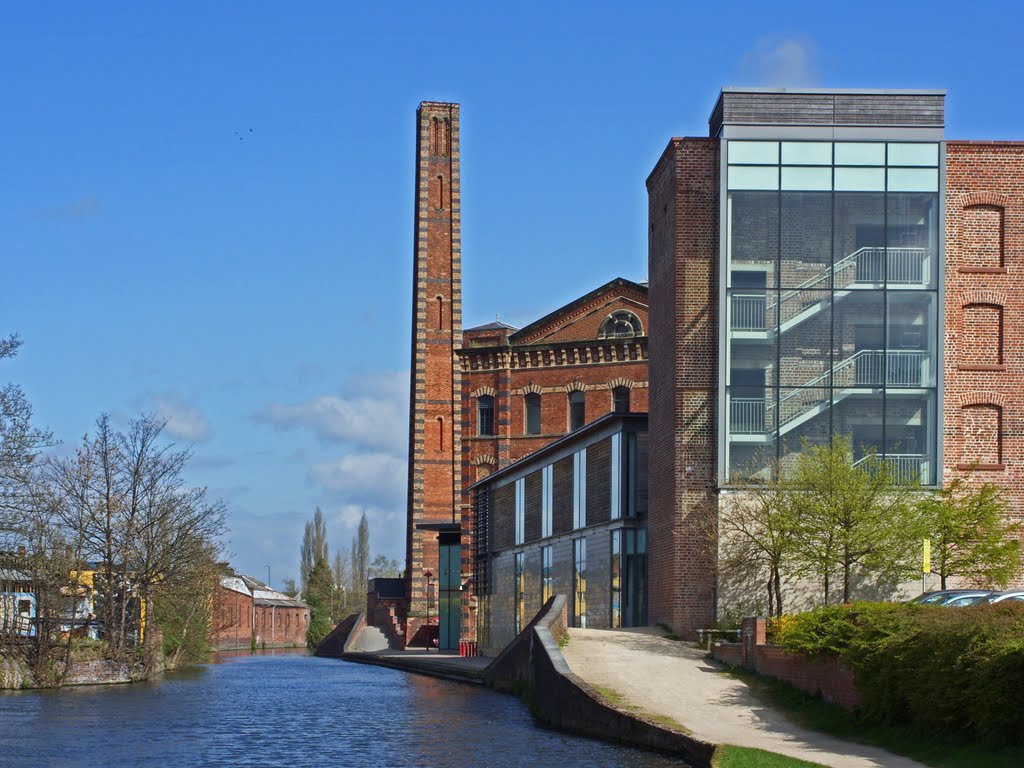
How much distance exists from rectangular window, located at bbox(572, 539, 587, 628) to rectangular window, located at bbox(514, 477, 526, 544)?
707 cm

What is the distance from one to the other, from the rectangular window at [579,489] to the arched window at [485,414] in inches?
825

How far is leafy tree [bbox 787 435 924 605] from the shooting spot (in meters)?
33.1

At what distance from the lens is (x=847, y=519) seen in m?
33.2

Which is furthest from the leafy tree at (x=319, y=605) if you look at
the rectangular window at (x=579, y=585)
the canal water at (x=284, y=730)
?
the canal water at (x=284, y=730)

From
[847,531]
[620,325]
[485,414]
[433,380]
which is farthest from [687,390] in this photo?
[433,380]

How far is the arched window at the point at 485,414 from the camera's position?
67.5 meters

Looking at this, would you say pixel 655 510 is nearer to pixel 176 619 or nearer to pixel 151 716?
pixel 151 716

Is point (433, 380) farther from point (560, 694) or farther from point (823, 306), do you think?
point (560, 694)

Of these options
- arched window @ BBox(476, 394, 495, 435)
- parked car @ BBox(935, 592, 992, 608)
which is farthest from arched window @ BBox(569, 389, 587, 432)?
parked car @ BBox(935, 592, 992, 608)

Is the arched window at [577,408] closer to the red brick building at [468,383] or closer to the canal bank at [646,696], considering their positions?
the red brick building at [468,383]

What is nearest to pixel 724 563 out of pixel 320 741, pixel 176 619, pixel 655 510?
pixel 655 510

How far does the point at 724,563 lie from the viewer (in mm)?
35844

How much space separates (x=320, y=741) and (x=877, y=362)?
18.3 metres

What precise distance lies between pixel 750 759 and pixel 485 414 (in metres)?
48.6
